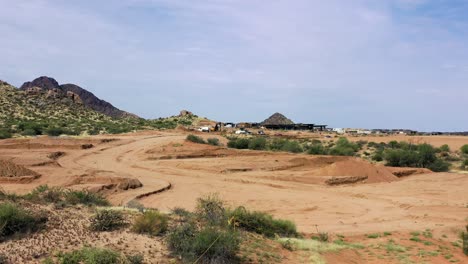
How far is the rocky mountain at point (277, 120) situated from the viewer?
120m

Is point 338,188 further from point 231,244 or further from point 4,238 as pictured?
point 4,238

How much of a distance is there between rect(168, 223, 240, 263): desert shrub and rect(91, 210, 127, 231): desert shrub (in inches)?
61.5

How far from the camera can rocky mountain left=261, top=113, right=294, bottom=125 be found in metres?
120

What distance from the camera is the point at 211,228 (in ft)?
37.2

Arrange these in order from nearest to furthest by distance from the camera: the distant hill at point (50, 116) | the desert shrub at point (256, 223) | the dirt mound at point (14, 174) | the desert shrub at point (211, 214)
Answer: the desert shrub at point (211, 214), the desert shrub at point (256, 223), the dirt mound at point (14, 174), the distant hill at point (50, 116)

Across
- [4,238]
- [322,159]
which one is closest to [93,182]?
[4,238]

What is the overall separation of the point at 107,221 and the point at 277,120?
11291cm

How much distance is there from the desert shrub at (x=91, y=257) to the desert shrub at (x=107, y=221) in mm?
1668

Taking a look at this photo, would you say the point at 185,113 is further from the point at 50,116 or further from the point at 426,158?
the point at 426,158

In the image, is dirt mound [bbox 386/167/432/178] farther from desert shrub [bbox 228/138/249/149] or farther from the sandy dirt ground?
desert shrub [bbox 228/138/249/149]

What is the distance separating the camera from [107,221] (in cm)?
1148

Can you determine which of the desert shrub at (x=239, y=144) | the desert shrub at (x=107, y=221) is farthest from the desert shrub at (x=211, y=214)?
the desert shrub at (x=239, y=144)

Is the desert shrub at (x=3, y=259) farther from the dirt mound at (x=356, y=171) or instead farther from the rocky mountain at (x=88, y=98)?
the rocky mountain at (x=88, y=98)

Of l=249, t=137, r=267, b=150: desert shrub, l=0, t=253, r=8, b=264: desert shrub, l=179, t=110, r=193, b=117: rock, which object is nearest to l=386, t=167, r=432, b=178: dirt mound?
l=249, t=137, r=267, b=150: desert shrub
